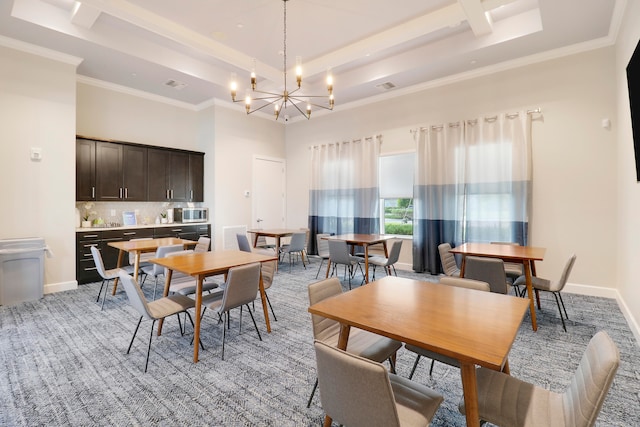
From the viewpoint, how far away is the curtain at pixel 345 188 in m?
6.41

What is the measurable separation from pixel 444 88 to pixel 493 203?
89.3 inches

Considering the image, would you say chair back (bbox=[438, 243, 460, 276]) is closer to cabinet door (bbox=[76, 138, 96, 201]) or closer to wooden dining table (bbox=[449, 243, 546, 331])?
wooden dining table (bbox=[449, 243, 546, 331])

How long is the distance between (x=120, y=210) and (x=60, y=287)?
5.60 ft

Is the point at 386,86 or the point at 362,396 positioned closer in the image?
the point at 362,396

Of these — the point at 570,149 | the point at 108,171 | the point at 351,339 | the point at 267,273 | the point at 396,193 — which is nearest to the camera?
the point at 351,339

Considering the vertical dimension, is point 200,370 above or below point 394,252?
below

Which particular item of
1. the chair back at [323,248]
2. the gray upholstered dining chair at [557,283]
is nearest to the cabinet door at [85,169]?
the chair back at [323,248]

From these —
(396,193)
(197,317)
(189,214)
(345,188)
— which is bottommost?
(197,317)

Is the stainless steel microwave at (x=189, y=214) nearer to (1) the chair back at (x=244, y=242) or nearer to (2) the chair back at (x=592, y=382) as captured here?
(1) the chair back at (x=244, y=242)

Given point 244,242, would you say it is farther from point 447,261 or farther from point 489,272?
point 489,272

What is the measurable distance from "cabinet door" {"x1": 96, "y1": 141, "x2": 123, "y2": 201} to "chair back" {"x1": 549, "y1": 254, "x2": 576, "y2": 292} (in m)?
6.70

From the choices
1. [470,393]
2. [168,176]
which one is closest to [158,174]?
[168,176]

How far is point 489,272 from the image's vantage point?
3160mm

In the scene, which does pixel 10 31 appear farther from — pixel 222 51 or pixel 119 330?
pixel 119 330
